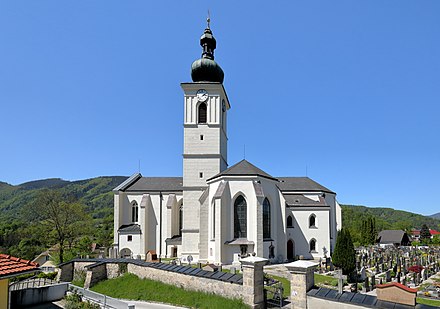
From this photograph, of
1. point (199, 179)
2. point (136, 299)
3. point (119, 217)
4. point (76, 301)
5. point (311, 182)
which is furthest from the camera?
point (311, 182)

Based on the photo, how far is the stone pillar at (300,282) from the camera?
9500 millimetres

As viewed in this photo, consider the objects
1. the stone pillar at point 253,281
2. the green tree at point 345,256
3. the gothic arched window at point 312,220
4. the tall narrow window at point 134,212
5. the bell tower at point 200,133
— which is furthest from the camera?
the tall narrow window at point 134,212

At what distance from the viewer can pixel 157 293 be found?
16.2m

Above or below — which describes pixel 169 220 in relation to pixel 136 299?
above

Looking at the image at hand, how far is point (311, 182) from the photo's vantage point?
3988cm

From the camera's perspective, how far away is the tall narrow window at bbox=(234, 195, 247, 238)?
29.2 meters

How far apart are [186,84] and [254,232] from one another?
17504 mm

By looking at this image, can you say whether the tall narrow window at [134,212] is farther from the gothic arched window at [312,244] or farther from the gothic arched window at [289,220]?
the gothic arched window at [312,244]

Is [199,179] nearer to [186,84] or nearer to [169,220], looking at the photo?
[169,220]

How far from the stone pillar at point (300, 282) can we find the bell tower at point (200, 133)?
24.2m

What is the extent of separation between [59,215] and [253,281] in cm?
3369

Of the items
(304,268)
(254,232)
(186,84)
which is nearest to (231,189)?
(254,232)

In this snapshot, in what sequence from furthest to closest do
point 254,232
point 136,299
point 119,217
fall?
point 119,217 → point 254,232 → point 136,299

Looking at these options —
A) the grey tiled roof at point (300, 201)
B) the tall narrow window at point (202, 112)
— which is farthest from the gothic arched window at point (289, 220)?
the tall narrow window at point (202, 112)
